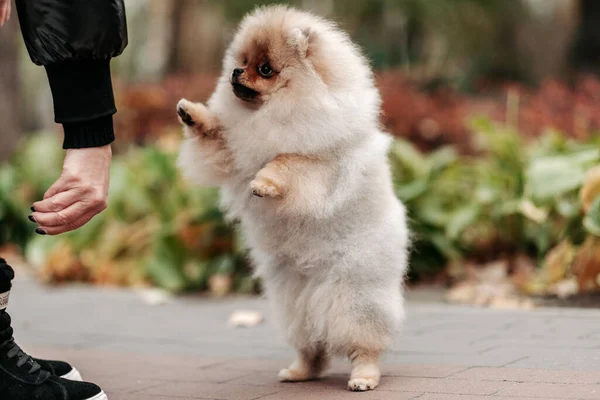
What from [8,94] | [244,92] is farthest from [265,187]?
[8,94]

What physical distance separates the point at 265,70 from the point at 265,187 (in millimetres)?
503

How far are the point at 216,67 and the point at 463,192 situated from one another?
11.3 metres

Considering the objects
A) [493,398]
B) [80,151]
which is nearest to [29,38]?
[80,151]

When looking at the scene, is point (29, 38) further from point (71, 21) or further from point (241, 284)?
point (241, 284)

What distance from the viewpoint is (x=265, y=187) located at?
9.85ft

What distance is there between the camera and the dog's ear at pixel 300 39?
3191mm

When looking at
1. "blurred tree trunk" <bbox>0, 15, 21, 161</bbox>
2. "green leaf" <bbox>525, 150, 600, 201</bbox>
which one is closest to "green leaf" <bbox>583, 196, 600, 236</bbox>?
"green leaf" <bbox>525, 150, 600, 201</bbox>

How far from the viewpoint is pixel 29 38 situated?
8.46 ft

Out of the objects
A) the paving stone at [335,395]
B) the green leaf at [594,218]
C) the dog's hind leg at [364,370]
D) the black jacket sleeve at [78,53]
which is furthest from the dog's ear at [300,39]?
the green leaf at [594,218]

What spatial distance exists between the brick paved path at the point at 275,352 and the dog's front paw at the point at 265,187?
0.79 meters

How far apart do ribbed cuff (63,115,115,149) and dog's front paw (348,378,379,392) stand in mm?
1326

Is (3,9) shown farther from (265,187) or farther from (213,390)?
(213,390)

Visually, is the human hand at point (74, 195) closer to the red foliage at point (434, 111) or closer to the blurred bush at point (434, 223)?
the blurred bush at point (434, 223)

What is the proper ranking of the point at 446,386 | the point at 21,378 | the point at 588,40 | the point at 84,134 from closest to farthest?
the point at 84,134 < the point at 21,378 < the point at 446,386 < the point at 588,40
